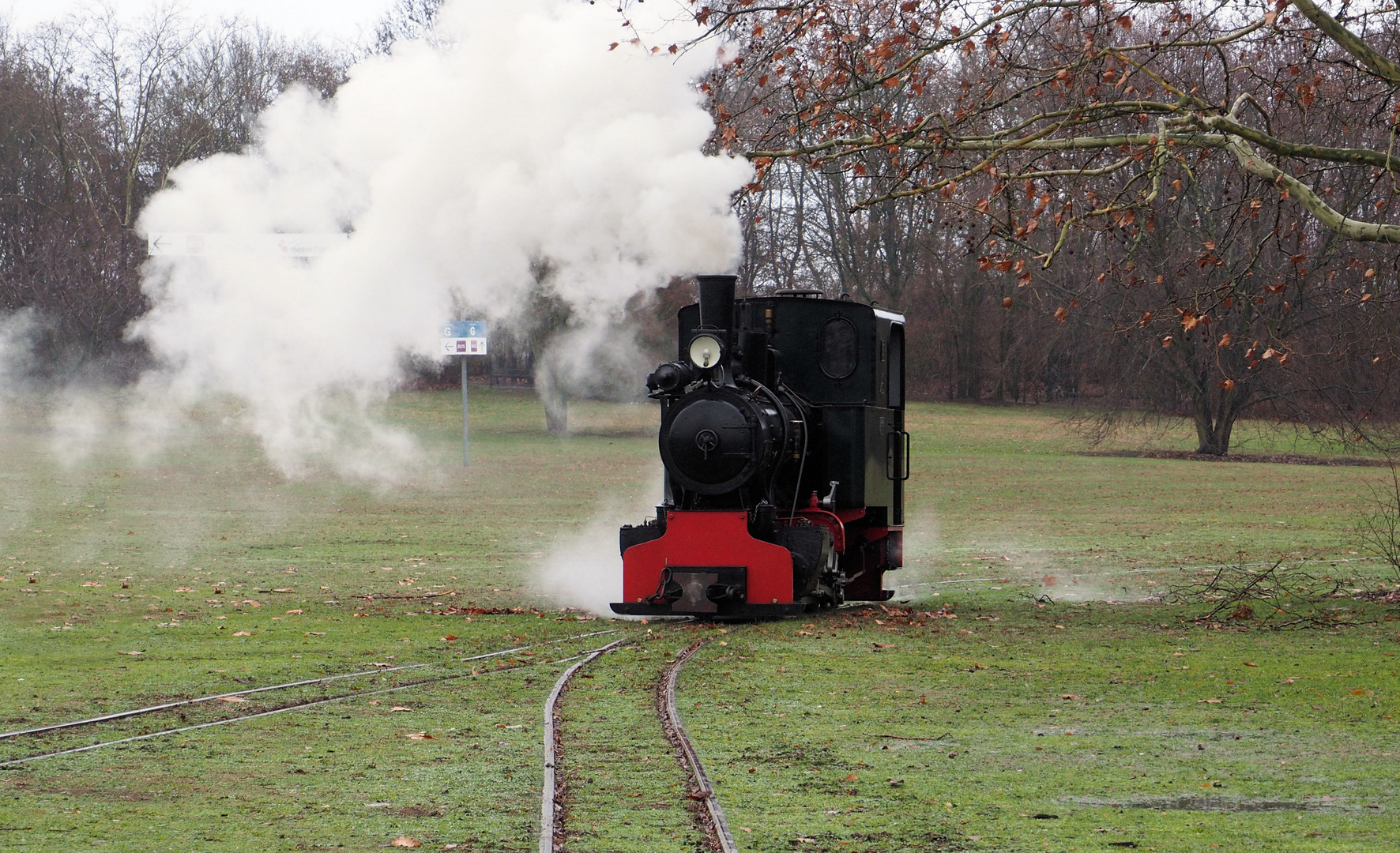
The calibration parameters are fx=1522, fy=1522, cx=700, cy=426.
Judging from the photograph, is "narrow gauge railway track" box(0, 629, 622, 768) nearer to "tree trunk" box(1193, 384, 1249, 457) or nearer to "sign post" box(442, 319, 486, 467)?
"sign post" box(442, 319, 486, 467)

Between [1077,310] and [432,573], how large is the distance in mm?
31303

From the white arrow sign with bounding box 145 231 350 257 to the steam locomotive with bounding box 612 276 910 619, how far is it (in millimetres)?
7304

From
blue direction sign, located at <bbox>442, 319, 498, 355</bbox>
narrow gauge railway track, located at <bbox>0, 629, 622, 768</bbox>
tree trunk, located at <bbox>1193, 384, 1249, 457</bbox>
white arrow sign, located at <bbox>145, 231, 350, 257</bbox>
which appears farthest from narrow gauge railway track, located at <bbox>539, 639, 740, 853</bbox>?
tree trunk, located at <bbox>1193, 384, 1249, 457</bbox>

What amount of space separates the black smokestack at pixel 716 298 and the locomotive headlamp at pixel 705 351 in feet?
0.51

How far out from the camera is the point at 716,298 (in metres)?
12.9

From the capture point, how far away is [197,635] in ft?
39.1

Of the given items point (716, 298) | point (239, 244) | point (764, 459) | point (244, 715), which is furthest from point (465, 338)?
point (244, 715)

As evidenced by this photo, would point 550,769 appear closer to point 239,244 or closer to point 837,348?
point 837,348

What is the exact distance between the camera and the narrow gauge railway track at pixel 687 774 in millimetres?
5844

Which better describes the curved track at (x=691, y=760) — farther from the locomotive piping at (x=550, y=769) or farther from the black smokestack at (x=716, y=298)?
the black smokestack at (x=716, y=298)

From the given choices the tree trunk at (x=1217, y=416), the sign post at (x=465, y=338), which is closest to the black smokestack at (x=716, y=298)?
the sign post at (x=465, y=338)

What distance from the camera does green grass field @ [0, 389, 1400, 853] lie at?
6.20m

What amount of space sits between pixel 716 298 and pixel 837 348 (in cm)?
Answer: 191

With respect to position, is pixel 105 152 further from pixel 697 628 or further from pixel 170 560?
pixel 697 628
